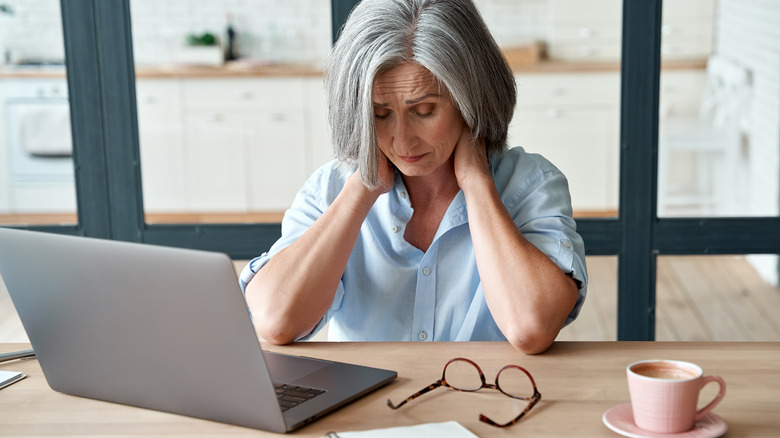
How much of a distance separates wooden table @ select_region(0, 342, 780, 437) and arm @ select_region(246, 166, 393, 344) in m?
0.11

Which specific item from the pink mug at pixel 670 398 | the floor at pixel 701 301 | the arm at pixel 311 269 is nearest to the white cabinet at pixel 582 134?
the floor at pixel 701 301

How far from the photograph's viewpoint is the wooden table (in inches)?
38.9

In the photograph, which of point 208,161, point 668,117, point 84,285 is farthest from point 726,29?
point 84,285

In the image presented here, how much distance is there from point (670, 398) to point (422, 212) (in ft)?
2.55

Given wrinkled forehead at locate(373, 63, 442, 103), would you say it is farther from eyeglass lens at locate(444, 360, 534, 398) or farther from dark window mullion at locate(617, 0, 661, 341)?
dark window mullion at locate(617, 0, 661, 341)

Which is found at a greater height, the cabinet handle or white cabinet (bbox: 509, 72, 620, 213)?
the cabinet handle

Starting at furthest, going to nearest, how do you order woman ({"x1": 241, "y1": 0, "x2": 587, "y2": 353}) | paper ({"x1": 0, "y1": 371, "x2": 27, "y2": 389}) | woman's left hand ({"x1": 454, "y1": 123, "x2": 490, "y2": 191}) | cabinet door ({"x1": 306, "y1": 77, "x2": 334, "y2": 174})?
cabinet door ({"x1": 306, "y1": 77, "x2": 334, "y2": 174}), woman's left hand ({"x1": 454, "y1": 123, "x2": 490, "y2": 191}), woman ({"x1": 241, "y1": 0, "x2": 587, "y2": 353}), paper ({"x1": 0, "y1": 371, "x2": 27, "y2": 389})

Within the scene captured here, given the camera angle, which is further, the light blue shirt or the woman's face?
the light blue shirt

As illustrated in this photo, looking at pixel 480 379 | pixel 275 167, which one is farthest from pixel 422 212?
pixel 275 167

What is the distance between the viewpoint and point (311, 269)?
1.44 m

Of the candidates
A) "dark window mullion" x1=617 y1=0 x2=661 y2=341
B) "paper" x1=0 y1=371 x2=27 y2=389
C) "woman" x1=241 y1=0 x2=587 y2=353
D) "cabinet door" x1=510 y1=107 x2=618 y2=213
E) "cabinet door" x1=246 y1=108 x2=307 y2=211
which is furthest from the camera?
"cabinet door" x1=246 y1=108 x2=307 y2=211

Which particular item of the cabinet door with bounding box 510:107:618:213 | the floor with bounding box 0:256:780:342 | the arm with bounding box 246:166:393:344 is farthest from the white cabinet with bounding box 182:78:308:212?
the arm with bounding box 246:166:393:344

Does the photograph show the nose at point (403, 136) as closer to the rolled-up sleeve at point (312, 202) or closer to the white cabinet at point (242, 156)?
the rolled-up sleeve at point (312, 202)

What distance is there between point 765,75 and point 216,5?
1.69 m
